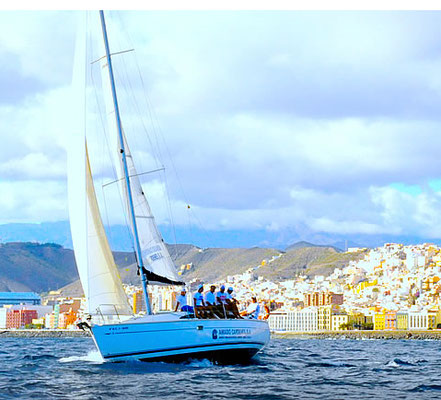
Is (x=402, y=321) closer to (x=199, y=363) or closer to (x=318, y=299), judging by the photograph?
(x=318, y=299)

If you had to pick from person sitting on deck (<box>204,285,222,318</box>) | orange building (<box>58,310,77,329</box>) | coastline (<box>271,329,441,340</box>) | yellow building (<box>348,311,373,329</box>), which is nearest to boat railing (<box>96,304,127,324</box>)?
person sitting on deck (<box>204,285,222,318</box>)

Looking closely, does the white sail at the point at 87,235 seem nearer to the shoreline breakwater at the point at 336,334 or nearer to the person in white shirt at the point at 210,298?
the person in white shirt at the point at 210,298

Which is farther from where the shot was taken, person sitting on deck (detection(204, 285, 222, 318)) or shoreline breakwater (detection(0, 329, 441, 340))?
shoreline breakwater (detection(0, 329, 441, 340))

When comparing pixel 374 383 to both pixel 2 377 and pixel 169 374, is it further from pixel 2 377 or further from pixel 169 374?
pixel 2 377

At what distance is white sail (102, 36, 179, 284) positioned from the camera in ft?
39.7

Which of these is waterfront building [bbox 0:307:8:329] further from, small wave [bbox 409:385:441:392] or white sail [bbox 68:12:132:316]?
small wave [bbox 409:385:441:392]

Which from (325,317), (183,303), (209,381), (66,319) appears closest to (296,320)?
(325,317)

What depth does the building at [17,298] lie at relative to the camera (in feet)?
362

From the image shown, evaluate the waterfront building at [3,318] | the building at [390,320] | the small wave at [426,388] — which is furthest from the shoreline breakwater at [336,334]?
the small wave at [426,388]

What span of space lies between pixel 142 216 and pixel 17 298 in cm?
10353

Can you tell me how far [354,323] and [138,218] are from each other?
65.3 metres

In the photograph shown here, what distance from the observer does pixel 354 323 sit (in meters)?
75.2

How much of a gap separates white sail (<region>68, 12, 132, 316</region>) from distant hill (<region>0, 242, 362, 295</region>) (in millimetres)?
82630

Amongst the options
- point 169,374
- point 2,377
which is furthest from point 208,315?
point 2,377
